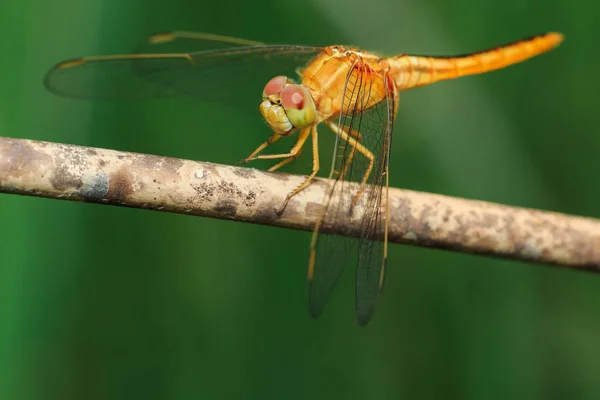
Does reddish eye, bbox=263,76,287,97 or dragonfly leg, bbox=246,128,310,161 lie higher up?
reddish eye, bbox=263,76,287,97

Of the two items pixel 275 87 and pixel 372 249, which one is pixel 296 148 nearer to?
pixel 275 87

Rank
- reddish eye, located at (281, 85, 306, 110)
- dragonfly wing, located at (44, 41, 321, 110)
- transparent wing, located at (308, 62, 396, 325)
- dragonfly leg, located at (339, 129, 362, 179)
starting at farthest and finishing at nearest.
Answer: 1. dragonfly wing, located at (44, 41, 321, 110)
2. reddish eye, located at (281, 85, 306, 110)
3. dragonfly leg, located at (339, 129, 362, 179)
4. transparent wing, located at (308, 62, 396, 325)

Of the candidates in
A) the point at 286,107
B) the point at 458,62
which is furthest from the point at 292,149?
the point at 458,62

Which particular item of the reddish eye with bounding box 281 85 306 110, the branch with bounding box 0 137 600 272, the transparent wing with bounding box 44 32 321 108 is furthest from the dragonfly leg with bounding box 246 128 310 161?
the transparent wing with bounding box 44 32 321 108

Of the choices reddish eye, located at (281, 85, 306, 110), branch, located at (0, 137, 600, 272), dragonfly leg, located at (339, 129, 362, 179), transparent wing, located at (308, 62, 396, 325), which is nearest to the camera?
→ branch, located at (0, 137, 600, 272)

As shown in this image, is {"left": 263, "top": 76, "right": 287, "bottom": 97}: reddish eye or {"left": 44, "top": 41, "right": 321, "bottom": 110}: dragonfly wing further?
{"left": 44, "top": 41, "right": 321, "bottom": 110}: dragonfly wing

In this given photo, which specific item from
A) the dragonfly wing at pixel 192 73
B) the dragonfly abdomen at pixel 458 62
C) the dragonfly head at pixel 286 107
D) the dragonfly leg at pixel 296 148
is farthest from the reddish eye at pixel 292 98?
the dragonfly abdomen at pixel 458 62

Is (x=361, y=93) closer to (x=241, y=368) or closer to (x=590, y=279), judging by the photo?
(x=241, y=368)

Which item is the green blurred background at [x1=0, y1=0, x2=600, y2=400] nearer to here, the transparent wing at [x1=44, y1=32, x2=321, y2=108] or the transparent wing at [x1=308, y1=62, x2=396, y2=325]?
the transparent wing at [x1=44, y1=32, x2=321, y2=108]
